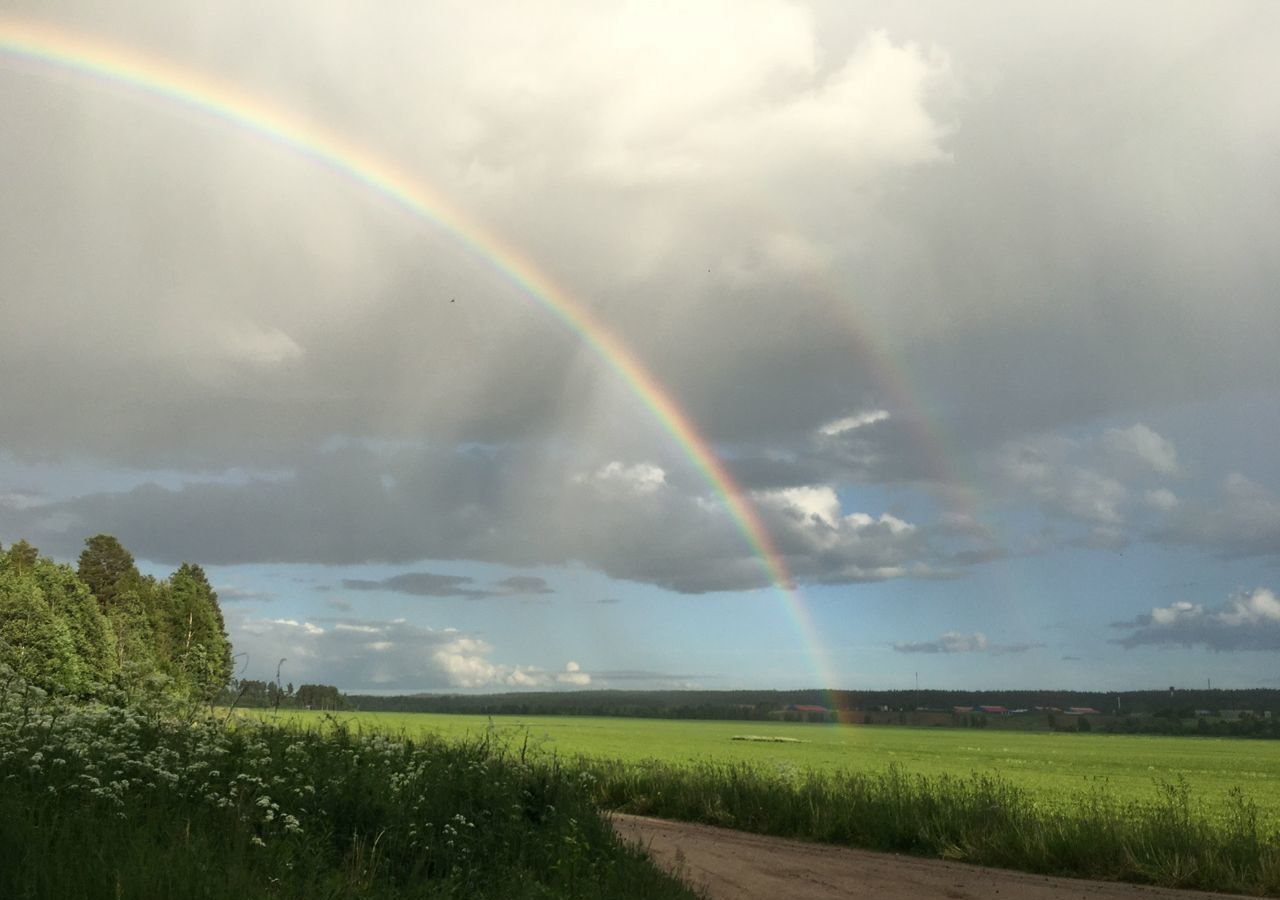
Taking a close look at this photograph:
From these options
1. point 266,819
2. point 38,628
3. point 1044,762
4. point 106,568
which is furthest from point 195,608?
point 266,819

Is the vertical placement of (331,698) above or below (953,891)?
above

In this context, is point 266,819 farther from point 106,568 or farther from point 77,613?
point 106,568

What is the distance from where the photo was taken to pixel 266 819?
8.91 meters

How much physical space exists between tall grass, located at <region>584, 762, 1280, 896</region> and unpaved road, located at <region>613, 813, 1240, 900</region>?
2.00 feet

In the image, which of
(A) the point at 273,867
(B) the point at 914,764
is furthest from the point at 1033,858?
(B) the point at 914,764

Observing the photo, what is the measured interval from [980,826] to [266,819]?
14.6m

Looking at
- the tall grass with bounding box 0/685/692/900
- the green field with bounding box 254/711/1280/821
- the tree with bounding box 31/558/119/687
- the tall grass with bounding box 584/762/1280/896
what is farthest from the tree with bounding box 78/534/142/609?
the tall grass with bounding box 0/685/692/900

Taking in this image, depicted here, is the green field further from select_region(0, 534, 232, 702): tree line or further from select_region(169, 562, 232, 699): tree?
select_region(169, 562, 232, 699): tree

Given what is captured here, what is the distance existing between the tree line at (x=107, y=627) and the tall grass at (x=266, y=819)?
2.86 ft

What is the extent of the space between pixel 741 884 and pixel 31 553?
10565 cm

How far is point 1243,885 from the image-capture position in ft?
53.1

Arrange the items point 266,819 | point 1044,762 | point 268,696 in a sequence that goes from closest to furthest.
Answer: point 266,819
point 268,696
point 1044,762

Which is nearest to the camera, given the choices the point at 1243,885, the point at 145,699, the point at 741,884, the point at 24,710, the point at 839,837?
the point at 24,710

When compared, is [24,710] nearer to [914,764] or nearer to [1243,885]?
[1243,885]
